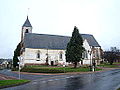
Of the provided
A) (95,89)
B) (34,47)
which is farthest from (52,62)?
(95,89)

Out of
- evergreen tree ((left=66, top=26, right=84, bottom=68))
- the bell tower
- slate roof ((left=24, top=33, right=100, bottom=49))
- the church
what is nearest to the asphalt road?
evergreen tree ((left=66, top=26, right=84, bottom=68))

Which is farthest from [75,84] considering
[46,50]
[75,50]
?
[46,50]

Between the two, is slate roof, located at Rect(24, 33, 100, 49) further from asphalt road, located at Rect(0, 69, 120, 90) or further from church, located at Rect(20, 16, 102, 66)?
asphalt road, located at Rect(0, 69, 120, 90)

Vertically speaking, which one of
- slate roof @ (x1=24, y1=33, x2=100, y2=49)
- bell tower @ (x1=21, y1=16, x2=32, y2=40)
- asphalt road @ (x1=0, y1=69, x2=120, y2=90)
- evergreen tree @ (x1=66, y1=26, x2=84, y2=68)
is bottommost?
asphalt road @ (x1=0, y1=69, x2=120, y2=90)

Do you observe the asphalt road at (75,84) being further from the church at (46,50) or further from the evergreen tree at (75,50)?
the church at (46,50)

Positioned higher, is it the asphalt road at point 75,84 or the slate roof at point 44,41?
the slate roof at point 44,41

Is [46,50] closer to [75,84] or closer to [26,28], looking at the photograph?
[26,28]

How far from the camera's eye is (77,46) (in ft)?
134

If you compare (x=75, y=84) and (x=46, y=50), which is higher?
(x=46, y=50)

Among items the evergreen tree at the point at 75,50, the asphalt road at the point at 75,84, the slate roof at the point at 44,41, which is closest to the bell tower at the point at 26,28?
the slate roof at the point at 44,41

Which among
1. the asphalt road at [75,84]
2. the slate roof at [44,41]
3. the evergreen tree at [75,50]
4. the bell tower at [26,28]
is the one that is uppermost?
the bell tower at [26,28]

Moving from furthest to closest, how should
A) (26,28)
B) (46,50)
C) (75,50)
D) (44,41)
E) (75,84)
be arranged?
(26,28)
(44,41)
(46,50)
(75,50)
(75,84)

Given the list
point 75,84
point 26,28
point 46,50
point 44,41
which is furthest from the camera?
point 26,28

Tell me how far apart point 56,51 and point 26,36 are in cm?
1278
